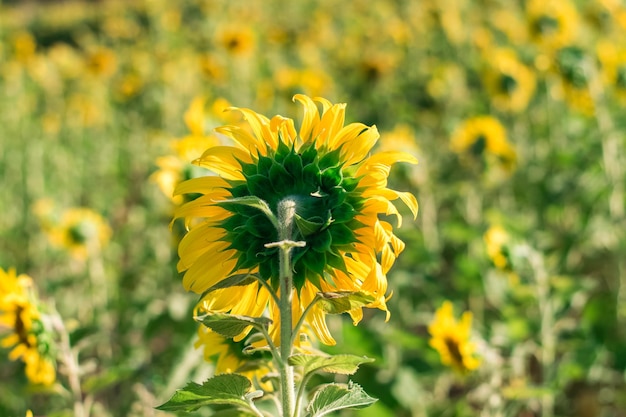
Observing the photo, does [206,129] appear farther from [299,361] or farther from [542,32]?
[542,32]

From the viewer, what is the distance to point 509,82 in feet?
11.6

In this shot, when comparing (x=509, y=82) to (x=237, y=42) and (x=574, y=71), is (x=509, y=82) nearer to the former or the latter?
(x=574, y=71)

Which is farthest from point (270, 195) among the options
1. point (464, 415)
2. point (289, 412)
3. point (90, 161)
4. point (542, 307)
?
point (90, 161)

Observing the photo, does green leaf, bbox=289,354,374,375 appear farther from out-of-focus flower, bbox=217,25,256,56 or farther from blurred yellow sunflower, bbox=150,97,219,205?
out-of-focus flower, bbox=217,25,256,56

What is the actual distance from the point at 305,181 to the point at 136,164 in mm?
4109

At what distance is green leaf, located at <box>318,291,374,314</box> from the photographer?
81cm

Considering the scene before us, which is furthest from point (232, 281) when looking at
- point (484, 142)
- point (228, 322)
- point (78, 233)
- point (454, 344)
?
point (484, 142)

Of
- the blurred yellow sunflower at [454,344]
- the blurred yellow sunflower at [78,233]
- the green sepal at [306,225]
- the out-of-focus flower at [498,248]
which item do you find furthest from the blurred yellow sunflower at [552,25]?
the green sepal at [306,225]

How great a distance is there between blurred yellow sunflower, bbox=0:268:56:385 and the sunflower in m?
0.65

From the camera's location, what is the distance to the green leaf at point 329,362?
2.72 feet

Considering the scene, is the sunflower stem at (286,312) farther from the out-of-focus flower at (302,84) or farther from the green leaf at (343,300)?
the out-of-focus flower at (302,84)

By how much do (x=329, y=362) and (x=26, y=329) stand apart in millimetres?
870

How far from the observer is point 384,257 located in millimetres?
889

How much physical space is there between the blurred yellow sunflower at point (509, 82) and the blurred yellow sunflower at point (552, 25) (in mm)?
193
